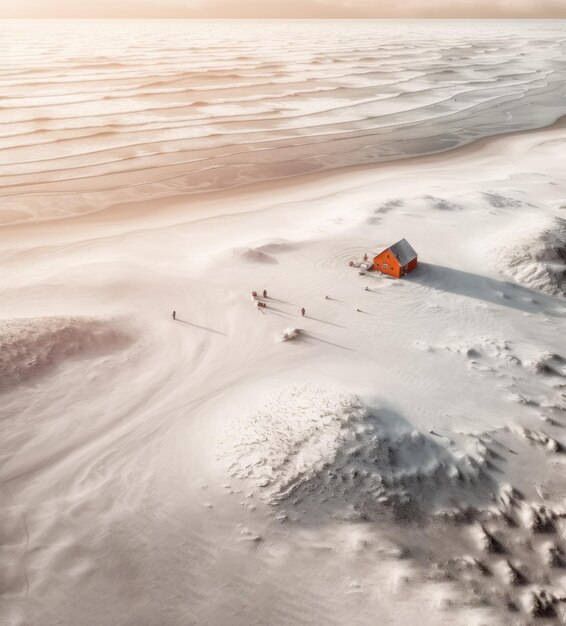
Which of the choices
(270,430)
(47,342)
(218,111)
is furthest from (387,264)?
(218,111)

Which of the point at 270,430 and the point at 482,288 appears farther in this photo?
the point at 482,288

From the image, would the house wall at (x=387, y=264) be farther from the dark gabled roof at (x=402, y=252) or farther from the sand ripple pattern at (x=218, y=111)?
the sand ripple pattern at (x=218, y=111)

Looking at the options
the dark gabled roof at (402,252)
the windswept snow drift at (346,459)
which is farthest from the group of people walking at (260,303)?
the windswept snow drift at (346,459)

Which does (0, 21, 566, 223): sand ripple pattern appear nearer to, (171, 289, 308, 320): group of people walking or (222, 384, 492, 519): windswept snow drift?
(171, 289, 308, 320): group of people walking

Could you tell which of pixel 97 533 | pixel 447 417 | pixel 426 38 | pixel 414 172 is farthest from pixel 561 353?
pixel 426 38

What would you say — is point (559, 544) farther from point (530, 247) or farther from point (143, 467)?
point (530, 247)

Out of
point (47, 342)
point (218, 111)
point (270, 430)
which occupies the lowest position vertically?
point (270, 430)

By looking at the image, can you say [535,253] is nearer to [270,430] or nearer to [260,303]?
[260,303]
